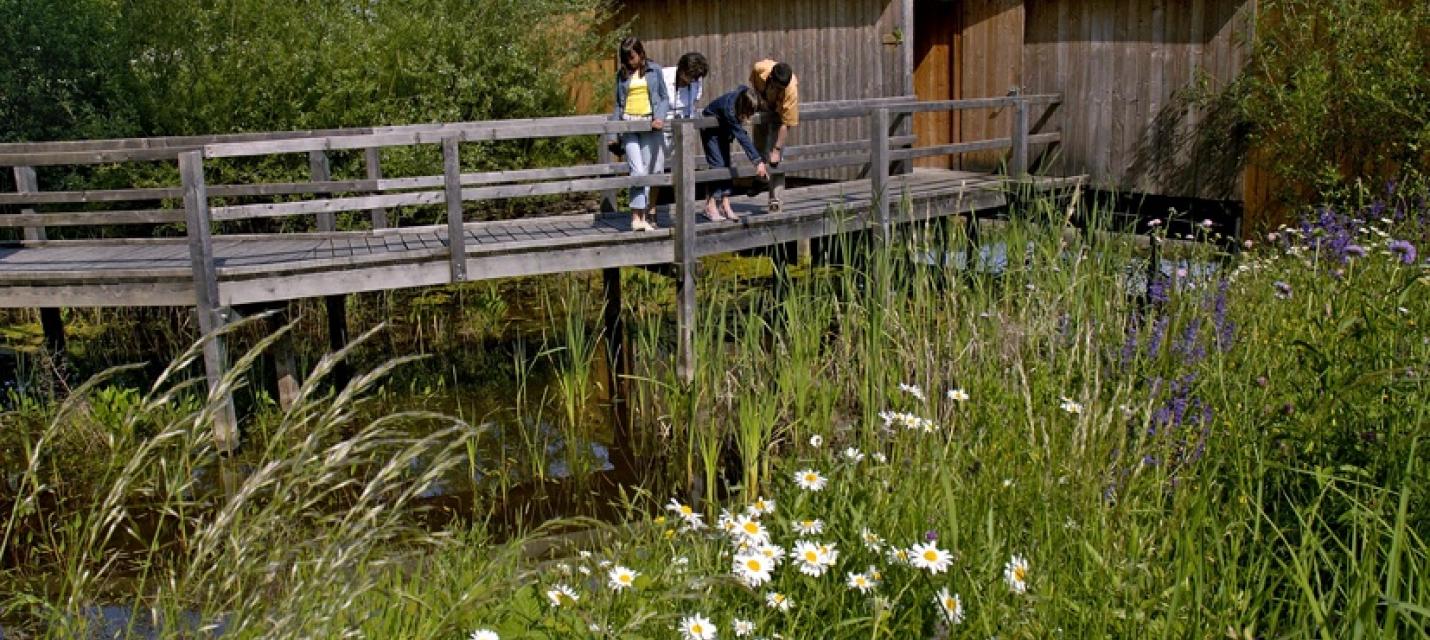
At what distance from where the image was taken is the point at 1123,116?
458 inches

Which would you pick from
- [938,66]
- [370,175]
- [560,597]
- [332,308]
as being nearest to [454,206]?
[370,175]

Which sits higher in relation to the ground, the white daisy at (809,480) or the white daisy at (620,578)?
the white daisy at (809,480)

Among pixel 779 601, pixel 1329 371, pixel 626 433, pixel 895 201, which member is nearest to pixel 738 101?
pixel 895 201

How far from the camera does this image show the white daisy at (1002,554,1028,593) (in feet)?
10.0

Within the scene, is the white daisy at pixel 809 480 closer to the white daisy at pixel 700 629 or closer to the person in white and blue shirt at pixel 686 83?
the white daisy at pixel 700 629

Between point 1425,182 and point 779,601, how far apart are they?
7362 millimetres

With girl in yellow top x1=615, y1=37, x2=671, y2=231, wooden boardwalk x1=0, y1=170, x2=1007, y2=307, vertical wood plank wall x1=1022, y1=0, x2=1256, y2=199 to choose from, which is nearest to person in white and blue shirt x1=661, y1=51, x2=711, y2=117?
girl in yellow top x1=615, y1=37, x2=671, y2=231

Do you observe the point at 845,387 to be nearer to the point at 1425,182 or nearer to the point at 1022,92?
the point at 1425,182

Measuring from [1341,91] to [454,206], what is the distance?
6.20m

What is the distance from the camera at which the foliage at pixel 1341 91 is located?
9312mm

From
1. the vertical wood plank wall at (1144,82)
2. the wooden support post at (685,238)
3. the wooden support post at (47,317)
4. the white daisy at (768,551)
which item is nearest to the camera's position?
the white daisy at (768,551)

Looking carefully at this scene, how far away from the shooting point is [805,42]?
1374 centimetres

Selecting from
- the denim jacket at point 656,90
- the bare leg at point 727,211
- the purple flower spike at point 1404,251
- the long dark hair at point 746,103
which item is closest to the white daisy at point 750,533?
the purple flower spike at point 1404,251

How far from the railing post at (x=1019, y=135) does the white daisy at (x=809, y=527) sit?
27.1ft
